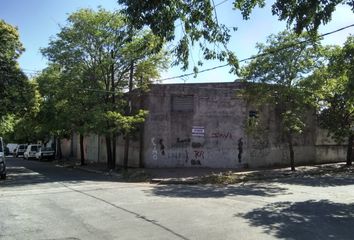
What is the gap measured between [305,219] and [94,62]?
22.8 meters

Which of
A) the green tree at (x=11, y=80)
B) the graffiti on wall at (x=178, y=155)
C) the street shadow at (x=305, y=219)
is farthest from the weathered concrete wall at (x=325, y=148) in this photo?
the street shadow at (x=305, y=219)

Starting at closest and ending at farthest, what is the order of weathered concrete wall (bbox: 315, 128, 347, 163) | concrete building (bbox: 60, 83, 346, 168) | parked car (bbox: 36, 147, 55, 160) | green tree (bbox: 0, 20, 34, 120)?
green tree (bbox: 0, 20, 34, 120) < concrete building (bbox: 60, 83, 346, 168) < weathered concrete wall (bbox: 315, 128, 347, 163) < parked car (bbox: 36, 147, 55, 160)

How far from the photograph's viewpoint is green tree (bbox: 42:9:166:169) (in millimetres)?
30406

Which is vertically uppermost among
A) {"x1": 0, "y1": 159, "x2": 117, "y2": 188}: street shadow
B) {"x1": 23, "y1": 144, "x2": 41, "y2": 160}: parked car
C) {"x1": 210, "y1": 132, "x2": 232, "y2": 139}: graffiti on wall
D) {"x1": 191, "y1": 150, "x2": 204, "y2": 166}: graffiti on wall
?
{"x1": 210, "y1": 132, "x2": 232, "y2": 139}: graffiti on wall

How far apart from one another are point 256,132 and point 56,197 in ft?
46.6

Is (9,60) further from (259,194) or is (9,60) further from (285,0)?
(285,0)

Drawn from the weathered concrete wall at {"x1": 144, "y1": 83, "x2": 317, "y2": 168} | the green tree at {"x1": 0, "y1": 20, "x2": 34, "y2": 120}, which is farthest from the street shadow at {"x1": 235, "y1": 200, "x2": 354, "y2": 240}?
Answer: the green tree at {"x1": 0, "y1": 20, "x2": 34, "y2": 120}

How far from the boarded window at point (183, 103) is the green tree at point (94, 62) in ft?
9.91

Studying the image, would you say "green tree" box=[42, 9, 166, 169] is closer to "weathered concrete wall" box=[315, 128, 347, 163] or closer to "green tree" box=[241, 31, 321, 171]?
"green tree" box=[241, 31, 321, 171]

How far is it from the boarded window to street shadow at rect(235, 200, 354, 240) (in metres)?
16.0

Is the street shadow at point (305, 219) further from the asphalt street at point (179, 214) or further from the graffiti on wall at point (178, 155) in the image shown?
the graffiti on wall at point (178, 155)

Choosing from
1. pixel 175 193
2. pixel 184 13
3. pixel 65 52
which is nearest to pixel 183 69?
pixel 184 13

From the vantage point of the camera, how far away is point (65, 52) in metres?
30.9

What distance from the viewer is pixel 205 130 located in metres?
29.6
